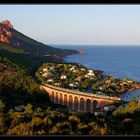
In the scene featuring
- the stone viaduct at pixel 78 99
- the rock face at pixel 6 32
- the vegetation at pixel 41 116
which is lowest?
the rock face at pixel 6 32

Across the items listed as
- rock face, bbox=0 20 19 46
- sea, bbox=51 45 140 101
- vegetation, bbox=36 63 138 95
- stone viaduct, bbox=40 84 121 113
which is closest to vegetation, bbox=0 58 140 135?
stone viaduct, bbox=40 84 121 113

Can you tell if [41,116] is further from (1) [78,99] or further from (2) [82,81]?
(2) [82,81]

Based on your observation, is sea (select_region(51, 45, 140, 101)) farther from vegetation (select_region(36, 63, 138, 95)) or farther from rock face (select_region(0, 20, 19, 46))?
rock face (select_region(0, 20, 19, 46))

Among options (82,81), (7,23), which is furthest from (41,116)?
(7,23)

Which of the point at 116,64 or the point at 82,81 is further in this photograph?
the point at 116,64

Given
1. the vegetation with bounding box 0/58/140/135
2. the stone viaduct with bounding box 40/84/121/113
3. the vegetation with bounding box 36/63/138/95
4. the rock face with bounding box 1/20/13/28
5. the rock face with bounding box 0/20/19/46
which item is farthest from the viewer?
the rock face with bounding box 1/20/13/28

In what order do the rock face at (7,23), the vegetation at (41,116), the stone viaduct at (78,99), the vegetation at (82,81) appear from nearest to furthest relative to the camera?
the vegetation at (41,116)
the stone viaduct at (78,99)
the vegetation at (82,81)
the rock face at (7,23)

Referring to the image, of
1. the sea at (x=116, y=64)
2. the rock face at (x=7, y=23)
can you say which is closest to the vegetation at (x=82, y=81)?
the sea at (x=116, y=64)

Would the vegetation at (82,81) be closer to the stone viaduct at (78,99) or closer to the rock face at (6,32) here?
the stone viaduct at (78,99)

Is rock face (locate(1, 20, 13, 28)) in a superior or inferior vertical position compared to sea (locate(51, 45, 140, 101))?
superior
